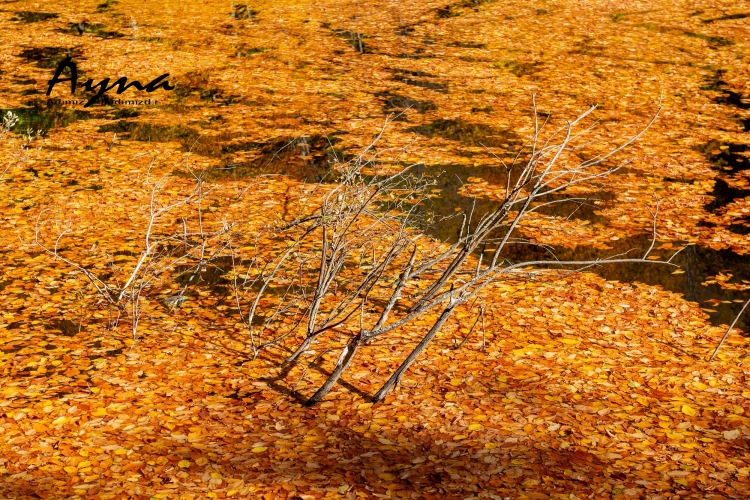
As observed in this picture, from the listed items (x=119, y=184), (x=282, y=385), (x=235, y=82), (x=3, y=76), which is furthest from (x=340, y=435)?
(x=3, y=76)

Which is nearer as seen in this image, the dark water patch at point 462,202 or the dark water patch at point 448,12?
the dark water patch at point 462,202

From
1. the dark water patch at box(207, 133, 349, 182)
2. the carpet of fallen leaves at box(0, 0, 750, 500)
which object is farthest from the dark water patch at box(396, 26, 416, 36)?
the dark water patch at box(207, 133, 349, 182)

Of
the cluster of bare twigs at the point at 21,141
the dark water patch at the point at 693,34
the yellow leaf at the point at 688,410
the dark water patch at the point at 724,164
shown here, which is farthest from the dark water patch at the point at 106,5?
the yellow leaf at the point at 688,410

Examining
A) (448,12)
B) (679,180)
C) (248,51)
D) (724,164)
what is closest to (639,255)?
(679,180)

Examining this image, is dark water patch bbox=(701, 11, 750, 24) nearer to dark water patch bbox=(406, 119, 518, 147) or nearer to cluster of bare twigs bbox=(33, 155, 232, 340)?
dark water patch bbox=(406, 119, 518, 147)

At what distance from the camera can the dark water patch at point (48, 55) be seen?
1852 centimetres

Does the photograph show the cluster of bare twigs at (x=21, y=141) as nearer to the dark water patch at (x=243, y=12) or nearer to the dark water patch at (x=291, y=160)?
the dark water patch at (x=291, y=160)

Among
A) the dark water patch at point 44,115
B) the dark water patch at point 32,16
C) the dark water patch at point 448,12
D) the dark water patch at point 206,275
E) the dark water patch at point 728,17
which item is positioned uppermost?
the dark water patch at point 32,16

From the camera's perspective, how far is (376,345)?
24.8 feet

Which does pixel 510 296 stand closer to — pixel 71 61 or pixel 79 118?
pixel 79 118

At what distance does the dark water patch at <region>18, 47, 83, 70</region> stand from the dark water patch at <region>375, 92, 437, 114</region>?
7664mm

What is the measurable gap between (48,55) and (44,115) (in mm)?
5397

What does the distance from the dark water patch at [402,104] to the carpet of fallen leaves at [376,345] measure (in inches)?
2.7

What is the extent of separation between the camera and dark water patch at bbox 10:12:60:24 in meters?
23.2
